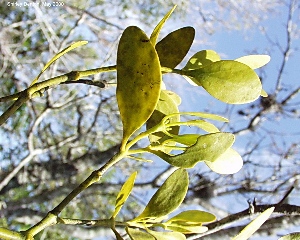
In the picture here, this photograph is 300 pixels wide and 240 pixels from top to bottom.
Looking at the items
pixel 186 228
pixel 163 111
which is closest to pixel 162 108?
pixel 163 111

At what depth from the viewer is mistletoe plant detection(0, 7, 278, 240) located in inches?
11.2

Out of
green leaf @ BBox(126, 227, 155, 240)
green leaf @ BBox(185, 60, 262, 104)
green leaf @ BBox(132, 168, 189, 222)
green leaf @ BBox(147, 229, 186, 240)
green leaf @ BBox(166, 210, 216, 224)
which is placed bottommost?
green leaf @ BBox(147, 229, 186, 240)

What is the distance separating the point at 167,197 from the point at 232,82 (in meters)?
0.11

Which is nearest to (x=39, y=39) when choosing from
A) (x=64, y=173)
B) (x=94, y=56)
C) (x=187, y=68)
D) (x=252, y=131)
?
(x=94, y=56)

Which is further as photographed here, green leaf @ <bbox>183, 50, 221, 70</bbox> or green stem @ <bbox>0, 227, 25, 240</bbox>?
green leaf @ <bbox>183, 50, 221, 70</bbox>

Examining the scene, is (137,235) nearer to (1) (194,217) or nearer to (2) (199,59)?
(1) (194,217)

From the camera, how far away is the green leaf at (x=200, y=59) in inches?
14.9

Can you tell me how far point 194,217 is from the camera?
37 cm

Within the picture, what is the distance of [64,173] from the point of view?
88.7 inches

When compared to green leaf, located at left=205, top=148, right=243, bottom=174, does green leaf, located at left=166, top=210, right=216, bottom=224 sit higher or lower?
lower

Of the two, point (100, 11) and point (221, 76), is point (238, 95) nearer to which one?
point (221, 76)

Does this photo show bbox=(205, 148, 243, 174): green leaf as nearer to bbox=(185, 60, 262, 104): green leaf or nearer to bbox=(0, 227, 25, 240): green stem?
A: bbox=(185, 60, 262, 104): green leaf

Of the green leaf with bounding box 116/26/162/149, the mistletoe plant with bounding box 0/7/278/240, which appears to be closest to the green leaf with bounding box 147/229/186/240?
the mistletoe plant with bounding box 0/7/278/240

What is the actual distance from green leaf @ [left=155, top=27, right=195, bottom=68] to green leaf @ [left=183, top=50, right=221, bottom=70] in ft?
0.04
